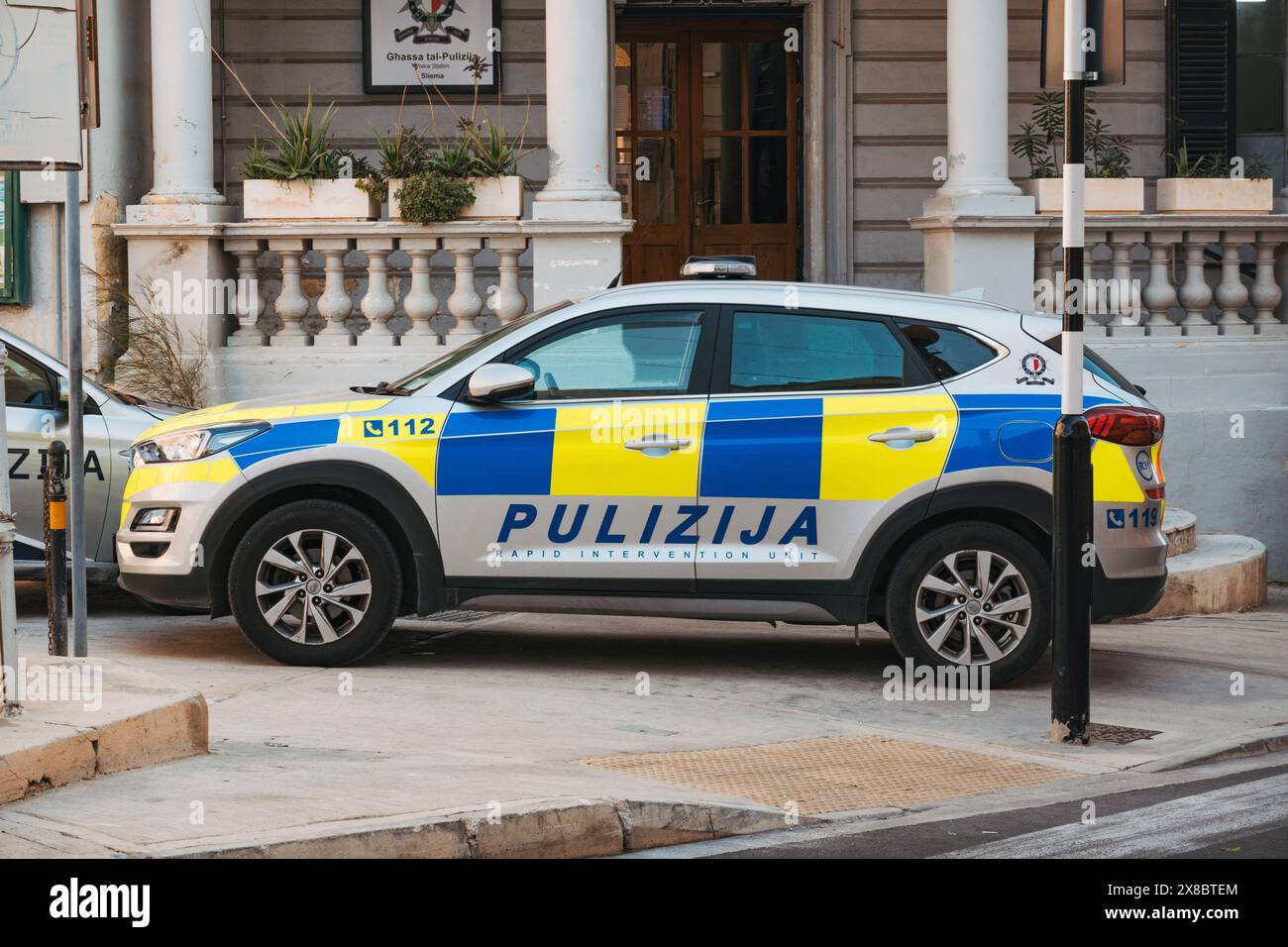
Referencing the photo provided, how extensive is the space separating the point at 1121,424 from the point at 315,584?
3700mm

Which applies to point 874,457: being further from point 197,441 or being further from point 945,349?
point 197,441

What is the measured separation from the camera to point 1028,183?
13914 millimetres

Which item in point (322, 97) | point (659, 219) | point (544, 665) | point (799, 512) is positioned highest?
point (322, 97)

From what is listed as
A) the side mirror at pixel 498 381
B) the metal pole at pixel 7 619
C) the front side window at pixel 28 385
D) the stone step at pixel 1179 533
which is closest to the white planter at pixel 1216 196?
the stone step at pixel 1179 533

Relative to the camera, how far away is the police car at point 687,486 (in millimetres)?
8555

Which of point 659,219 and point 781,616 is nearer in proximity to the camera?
point 781,616

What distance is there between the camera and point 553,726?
7.70 metres

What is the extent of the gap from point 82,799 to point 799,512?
3.66m

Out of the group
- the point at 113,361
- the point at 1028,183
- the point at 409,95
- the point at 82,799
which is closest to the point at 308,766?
the point at 82,799

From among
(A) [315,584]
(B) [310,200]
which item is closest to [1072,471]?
(A) [315,584]

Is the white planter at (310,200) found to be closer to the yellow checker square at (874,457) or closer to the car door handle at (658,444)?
the car door handle at (658,444)
